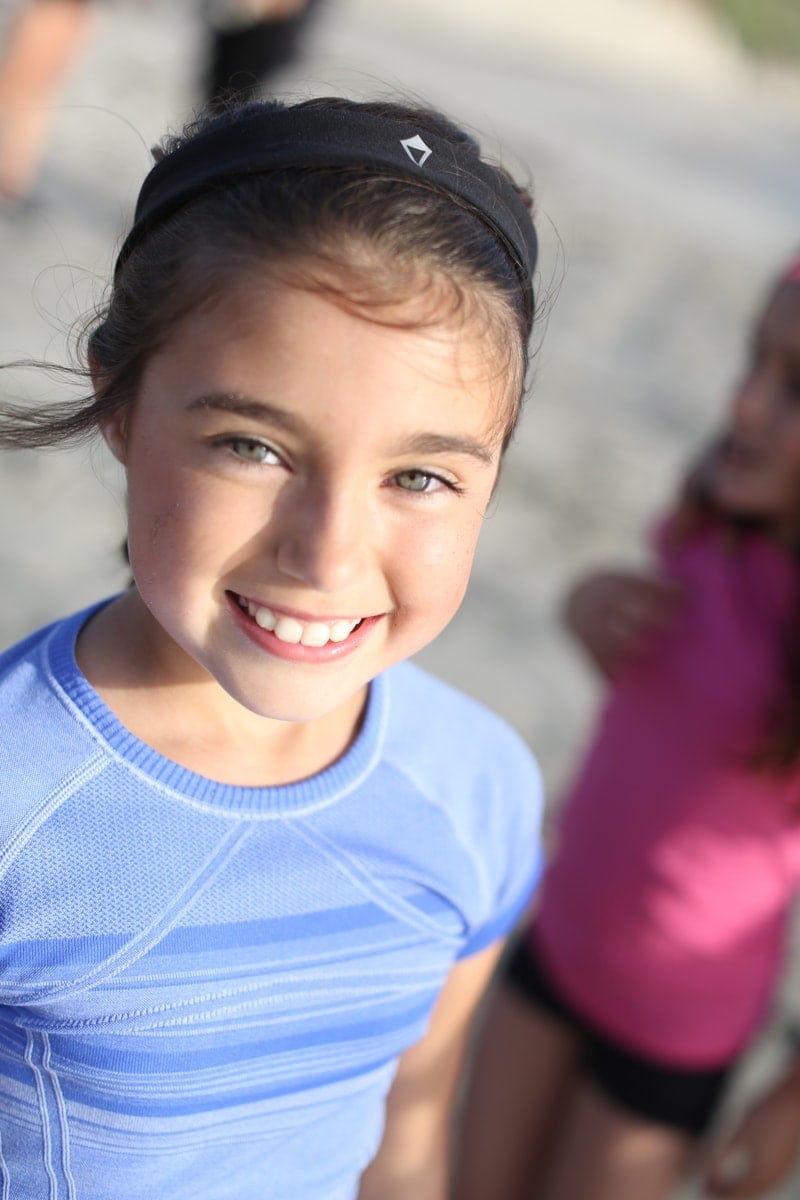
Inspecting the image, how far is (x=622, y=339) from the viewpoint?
6984mm

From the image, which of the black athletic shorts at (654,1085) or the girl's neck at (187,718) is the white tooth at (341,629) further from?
the black athletic shorts at (654,1085)

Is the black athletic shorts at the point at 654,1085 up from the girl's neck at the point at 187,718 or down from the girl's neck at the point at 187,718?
down

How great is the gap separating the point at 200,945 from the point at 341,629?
36cm

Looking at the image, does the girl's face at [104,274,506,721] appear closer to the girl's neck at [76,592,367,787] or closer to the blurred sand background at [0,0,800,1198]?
the girl's neck at [76,592,367,787]

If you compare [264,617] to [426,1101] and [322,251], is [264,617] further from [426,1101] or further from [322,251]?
[426,1101]

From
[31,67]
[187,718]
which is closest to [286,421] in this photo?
Result: [187,718]

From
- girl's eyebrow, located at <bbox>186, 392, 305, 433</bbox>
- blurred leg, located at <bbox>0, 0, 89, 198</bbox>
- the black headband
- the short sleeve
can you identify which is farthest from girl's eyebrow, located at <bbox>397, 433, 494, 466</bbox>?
blurred leg, located at <bbox>0, 0, 89, 198</bbox>

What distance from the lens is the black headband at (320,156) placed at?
123cm

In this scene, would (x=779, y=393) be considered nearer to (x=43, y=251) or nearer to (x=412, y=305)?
(x=412, y=305)

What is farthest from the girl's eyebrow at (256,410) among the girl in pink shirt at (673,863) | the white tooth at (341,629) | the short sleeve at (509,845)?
the girl in pink shirt at (673,863)

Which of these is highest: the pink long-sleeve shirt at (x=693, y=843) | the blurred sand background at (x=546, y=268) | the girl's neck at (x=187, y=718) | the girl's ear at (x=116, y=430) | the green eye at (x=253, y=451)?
the green eye at (x=253, y=451)

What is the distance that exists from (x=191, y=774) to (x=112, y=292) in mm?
529

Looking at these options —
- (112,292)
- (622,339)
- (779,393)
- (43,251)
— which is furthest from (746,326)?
(112,292)

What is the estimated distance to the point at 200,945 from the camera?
52.0 inches
